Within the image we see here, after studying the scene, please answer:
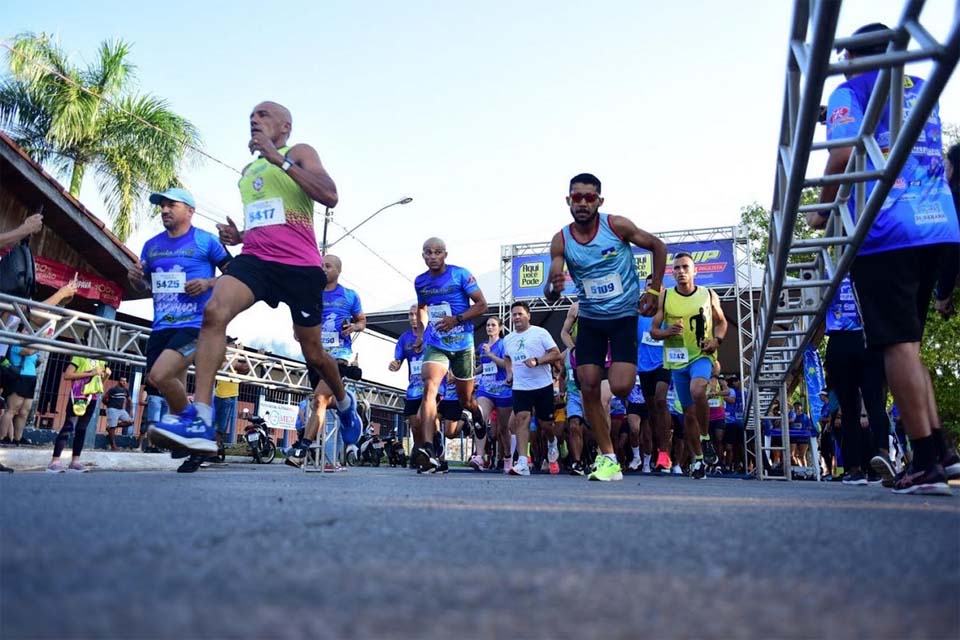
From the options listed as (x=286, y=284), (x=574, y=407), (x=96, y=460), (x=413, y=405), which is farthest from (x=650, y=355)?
(x=96, y=460)

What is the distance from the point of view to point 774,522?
1.85 meters

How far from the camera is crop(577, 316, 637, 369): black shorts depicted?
515 centimetres

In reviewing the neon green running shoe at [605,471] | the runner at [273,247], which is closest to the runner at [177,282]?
the runner at [273,247]

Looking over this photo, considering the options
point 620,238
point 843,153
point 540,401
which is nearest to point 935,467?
point 843,153

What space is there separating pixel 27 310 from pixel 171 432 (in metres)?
3.60

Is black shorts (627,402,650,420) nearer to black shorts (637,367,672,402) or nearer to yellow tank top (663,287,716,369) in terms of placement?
black shorts (637,367,672,402)

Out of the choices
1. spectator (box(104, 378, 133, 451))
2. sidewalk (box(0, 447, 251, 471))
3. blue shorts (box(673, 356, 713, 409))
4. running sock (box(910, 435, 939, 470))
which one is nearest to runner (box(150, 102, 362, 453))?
sidewalk (box(0, 447, 251, 471))

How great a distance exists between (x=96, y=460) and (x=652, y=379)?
19.1 ft

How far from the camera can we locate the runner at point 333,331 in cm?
692

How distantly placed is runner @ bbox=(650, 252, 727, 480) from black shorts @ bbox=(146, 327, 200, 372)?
384 cm

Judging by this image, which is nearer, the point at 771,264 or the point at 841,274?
the point at 841,274

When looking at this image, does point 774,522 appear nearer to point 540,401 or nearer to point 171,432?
point 171,432

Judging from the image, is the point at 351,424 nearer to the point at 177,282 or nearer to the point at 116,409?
the point at 177,282

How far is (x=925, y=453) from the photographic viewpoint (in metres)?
3.28
